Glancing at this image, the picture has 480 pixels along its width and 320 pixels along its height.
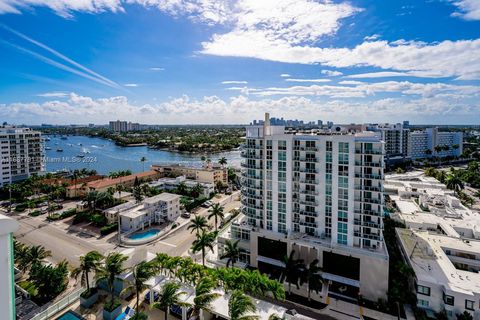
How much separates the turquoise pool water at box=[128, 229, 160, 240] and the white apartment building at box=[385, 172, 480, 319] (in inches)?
1382

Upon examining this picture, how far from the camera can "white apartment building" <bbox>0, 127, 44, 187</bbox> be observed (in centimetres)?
7144

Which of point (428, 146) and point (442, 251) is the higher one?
point (428, 146)

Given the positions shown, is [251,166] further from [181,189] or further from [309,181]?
[181,189]

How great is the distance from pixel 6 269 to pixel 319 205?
2992cm

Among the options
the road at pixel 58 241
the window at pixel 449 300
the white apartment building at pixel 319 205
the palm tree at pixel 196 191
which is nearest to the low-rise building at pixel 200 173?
the palm tree at pixel 196 191

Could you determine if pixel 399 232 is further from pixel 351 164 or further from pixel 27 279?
Answer: pixel 27 279

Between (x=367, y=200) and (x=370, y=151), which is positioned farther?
(x=367, y=200)

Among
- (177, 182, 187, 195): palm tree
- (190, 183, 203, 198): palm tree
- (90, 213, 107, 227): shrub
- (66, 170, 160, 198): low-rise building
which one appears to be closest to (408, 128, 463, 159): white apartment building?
(190, 183, 203, 198): palm tree

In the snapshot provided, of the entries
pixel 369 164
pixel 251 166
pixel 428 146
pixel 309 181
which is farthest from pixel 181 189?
pixel 428 146

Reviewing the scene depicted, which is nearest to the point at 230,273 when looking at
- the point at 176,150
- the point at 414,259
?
the point at 414,259

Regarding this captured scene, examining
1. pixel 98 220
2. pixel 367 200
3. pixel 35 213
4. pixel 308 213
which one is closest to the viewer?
pixel 367 200

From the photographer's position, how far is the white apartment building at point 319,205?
28.4 metres

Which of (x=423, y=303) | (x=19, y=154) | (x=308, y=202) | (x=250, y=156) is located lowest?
(x=423, y=303)

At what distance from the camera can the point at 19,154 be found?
248 ft
